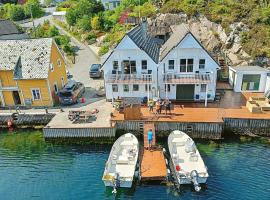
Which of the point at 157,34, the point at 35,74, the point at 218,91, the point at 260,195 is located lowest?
the point at 260,195

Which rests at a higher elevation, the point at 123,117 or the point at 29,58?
the point at 29,58

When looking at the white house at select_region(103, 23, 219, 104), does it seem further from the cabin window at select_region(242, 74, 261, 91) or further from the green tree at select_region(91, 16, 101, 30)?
the green tree at select_region(91, 16, 101, 30)

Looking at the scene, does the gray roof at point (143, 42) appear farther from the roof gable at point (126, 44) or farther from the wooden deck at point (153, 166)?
the wooden deck at point (153, 166)

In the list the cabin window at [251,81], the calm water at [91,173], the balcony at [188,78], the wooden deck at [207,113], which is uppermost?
the balcony at [188,78]

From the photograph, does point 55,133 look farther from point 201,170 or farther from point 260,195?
point 260,195

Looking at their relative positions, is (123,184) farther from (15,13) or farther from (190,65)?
(15,13)

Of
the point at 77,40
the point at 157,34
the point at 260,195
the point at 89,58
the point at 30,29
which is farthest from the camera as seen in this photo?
the point at 30,29

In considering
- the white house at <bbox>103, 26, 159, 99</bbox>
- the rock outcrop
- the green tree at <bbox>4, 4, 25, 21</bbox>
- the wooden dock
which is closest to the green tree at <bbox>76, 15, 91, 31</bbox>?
the rock outcrop

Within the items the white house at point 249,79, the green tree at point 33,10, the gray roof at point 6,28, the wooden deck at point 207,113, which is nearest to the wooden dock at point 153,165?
the wooden deck at point 207,113

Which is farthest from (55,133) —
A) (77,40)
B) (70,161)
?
(77,40)
